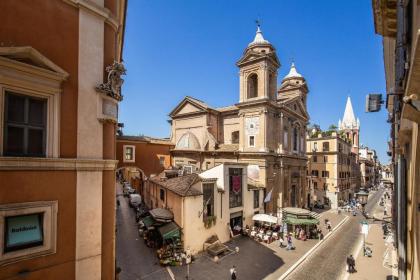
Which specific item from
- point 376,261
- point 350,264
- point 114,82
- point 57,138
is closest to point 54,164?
point 57,138

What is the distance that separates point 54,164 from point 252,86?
31.5 metres

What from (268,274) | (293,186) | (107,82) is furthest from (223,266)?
(293,186)

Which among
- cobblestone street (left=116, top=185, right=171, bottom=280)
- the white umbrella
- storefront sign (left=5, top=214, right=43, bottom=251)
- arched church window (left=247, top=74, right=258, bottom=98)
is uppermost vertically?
arched church window (left=247, top=74, right=258, bottom=98)

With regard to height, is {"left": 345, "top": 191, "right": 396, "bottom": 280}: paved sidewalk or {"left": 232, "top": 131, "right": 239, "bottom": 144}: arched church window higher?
{"left": 232, "top": 131, "right": 239, "bottom": 144}: arched church window

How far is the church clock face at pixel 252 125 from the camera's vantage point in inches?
1228

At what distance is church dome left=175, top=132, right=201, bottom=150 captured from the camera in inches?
1443

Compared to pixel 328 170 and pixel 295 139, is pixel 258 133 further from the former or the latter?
pixel 328 170

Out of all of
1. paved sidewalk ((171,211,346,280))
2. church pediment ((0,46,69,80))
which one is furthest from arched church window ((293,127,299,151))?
church pediment ((0,46,69,80))

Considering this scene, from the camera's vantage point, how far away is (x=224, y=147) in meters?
35.4

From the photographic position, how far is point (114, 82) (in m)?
6.50

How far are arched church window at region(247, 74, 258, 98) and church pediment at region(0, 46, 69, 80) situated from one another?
2968 cm

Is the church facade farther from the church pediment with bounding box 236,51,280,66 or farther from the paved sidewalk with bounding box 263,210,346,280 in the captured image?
the paved sidewalk with bounding box 263,210,346,280

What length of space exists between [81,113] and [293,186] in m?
36.6

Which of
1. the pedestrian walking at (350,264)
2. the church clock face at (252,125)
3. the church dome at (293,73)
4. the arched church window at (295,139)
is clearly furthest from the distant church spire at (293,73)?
the pedestrian walking at (350,264)
